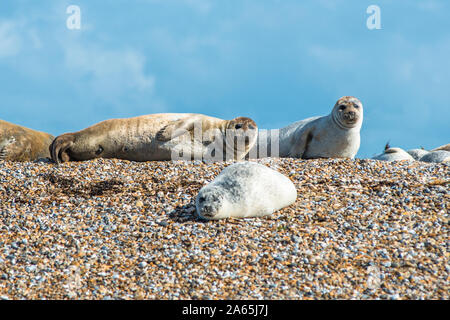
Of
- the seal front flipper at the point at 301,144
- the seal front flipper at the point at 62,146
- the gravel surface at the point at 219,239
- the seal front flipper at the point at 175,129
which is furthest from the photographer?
the seal front flipper at the point at 301,144

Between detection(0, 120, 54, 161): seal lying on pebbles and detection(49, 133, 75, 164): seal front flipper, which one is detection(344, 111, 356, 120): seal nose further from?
detection(0, 120, 54, 161): seal lying on pebbles

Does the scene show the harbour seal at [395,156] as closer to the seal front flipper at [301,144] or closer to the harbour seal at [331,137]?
the harbour seal at [331,137]

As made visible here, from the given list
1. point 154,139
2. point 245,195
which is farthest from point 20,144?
point 245,195

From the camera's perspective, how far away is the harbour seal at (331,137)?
11.8m

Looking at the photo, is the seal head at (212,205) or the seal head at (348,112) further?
the seal head at (348,112)

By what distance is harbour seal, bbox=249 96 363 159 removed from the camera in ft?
38.7

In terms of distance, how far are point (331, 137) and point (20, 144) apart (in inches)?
294

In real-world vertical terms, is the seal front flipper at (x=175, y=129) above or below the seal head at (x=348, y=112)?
below

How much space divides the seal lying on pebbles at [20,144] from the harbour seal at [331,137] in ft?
17.8

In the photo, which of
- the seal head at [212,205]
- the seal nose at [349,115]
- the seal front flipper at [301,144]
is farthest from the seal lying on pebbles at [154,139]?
the seal head at [212,205]

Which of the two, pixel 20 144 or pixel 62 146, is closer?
pixel 62 146

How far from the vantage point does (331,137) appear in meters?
11.9

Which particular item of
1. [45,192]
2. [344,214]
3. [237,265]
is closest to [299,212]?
[344,214]

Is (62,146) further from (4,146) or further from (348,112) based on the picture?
(348,112)
